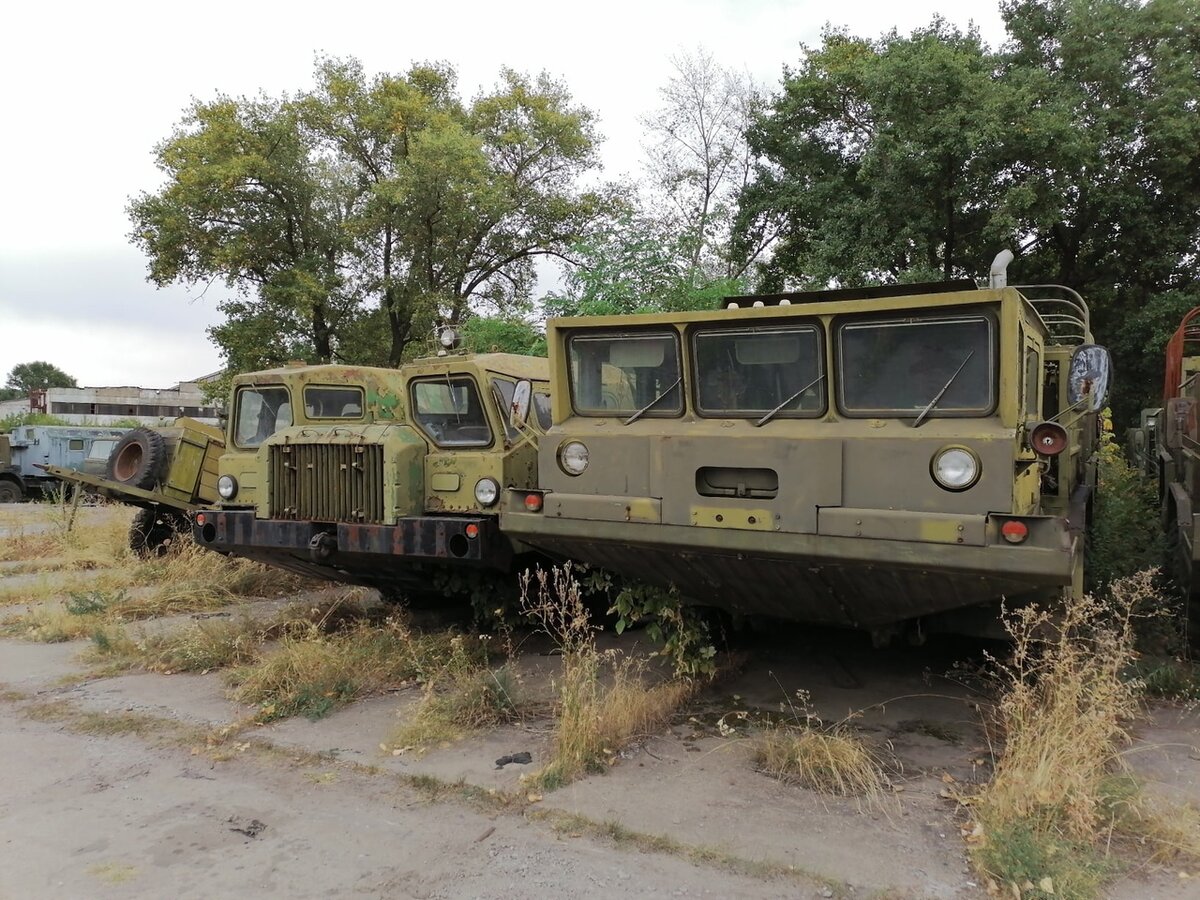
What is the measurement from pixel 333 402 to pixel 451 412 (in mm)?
1599

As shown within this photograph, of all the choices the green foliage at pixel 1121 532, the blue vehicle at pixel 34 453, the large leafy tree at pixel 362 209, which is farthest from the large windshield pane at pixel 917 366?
the blue vehicle at pixel 34 453

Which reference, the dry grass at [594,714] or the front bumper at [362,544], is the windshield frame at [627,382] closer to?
the dry grass at [594,714]

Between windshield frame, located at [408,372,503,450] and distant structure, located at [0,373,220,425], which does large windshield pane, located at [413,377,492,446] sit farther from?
distant structure, located at [0,373,220,425]

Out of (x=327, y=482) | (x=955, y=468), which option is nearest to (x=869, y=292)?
(x=955, y=468)

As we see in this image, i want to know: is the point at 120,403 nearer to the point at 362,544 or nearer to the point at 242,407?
the point at 242,407

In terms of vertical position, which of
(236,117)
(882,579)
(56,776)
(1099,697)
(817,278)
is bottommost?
(56,776)

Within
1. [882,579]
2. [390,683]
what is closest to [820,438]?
[882,579]

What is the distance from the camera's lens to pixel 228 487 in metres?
7.62

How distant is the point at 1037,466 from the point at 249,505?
628 cm

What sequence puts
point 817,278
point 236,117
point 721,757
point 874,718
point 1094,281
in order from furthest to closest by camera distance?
point 236,117, point 1094,281, point 817,278, point 874,718, point 721,757

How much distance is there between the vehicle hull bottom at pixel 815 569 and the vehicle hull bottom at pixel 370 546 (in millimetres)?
1142

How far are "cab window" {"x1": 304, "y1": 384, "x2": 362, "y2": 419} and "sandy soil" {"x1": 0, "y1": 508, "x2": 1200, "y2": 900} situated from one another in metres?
2.94

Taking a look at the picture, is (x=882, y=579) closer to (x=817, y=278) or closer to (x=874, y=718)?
(x=874, y=718)

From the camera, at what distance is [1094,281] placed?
1762cm
